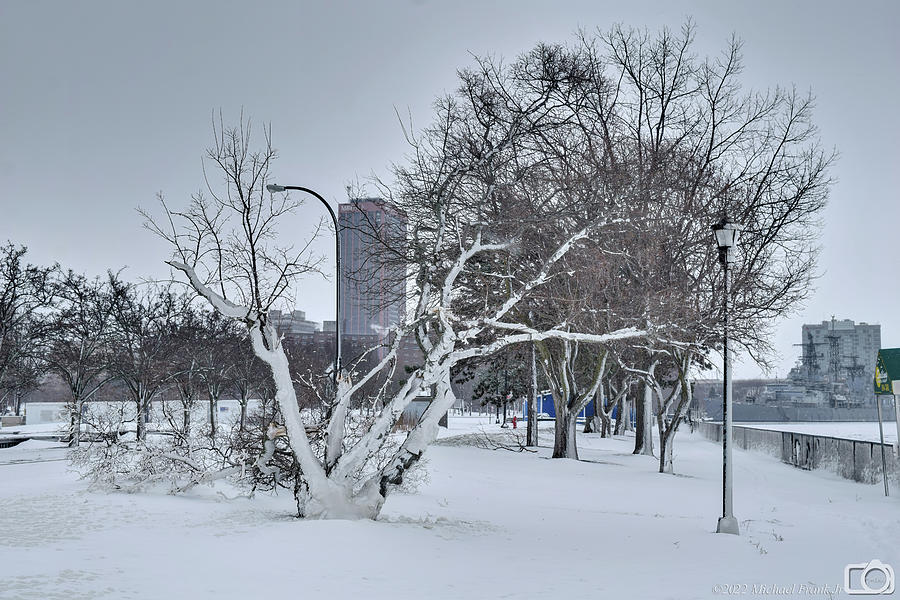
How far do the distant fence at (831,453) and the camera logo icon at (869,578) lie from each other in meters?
12.6

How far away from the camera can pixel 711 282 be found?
2302cm

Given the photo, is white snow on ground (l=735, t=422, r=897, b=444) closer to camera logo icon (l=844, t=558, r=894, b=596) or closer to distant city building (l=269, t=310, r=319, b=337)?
distant city building (l=269, t=310, r=319, b=337)

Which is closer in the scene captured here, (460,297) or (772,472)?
(460,297)

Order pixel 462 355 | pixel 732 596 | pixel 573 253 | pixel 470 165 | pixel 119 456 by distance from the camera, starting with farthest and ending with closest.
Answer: pixel 573 253
pixel 119 456
pixel 470 165
pixel 462 355
pixel 732 596

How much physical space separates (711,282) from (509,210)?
27.6 feet

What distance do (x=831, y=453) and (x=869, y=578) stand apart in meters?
19.0

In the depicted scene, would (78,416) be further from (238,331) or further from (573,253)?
(238,331)

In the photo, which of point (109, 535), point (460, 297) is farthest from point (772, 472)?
point (109, 535)

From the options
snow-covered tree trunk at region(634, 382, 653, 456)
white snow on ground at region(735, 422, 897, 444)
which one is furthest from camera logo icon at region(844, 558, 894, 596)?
white snow on ground at region(735, 422, 897, 444)

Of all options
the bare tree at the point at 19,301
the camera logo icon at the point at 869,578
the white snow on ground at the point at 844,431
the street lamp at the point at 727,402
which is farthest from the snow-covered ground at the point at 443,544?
the white snow on ground at the point at 844,431

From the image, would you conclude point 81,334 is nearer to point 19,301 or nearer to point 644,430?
point 19,301

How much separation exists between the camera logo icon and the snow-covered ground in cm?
23

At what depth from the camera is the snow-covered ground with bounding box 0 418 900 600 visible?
846 cm

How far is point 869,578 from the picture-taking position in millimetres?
10023
